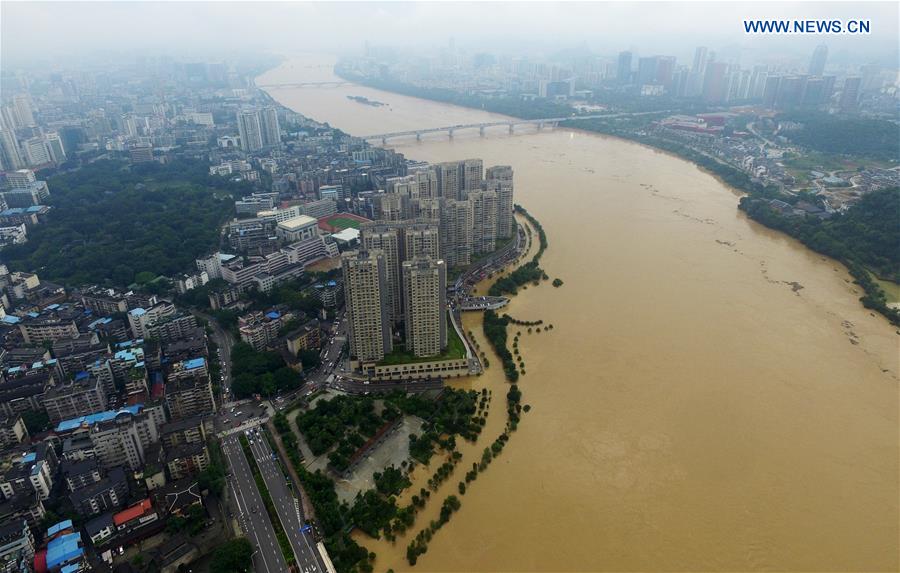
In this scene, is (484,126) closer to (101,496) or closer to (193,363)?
(193,363)

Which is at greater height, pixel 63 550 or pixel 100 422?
pixel 100 422

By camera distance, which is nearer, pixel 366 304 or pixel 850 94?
pixel 366 304

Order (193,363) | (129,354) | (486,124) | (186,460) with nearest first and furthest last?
(186,460) → (193,363) → (129,354) → (486,124)

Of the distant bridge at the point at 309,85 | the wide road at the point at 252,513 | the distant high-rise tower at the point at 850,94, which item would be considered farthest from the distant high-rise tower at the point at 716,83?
the wide road at the point at 252,513

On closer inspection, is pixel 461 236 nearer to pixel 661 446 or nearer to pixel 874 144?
pixel 661 446

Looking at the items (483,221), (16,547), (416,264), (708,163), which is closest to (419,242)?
(416,264)
